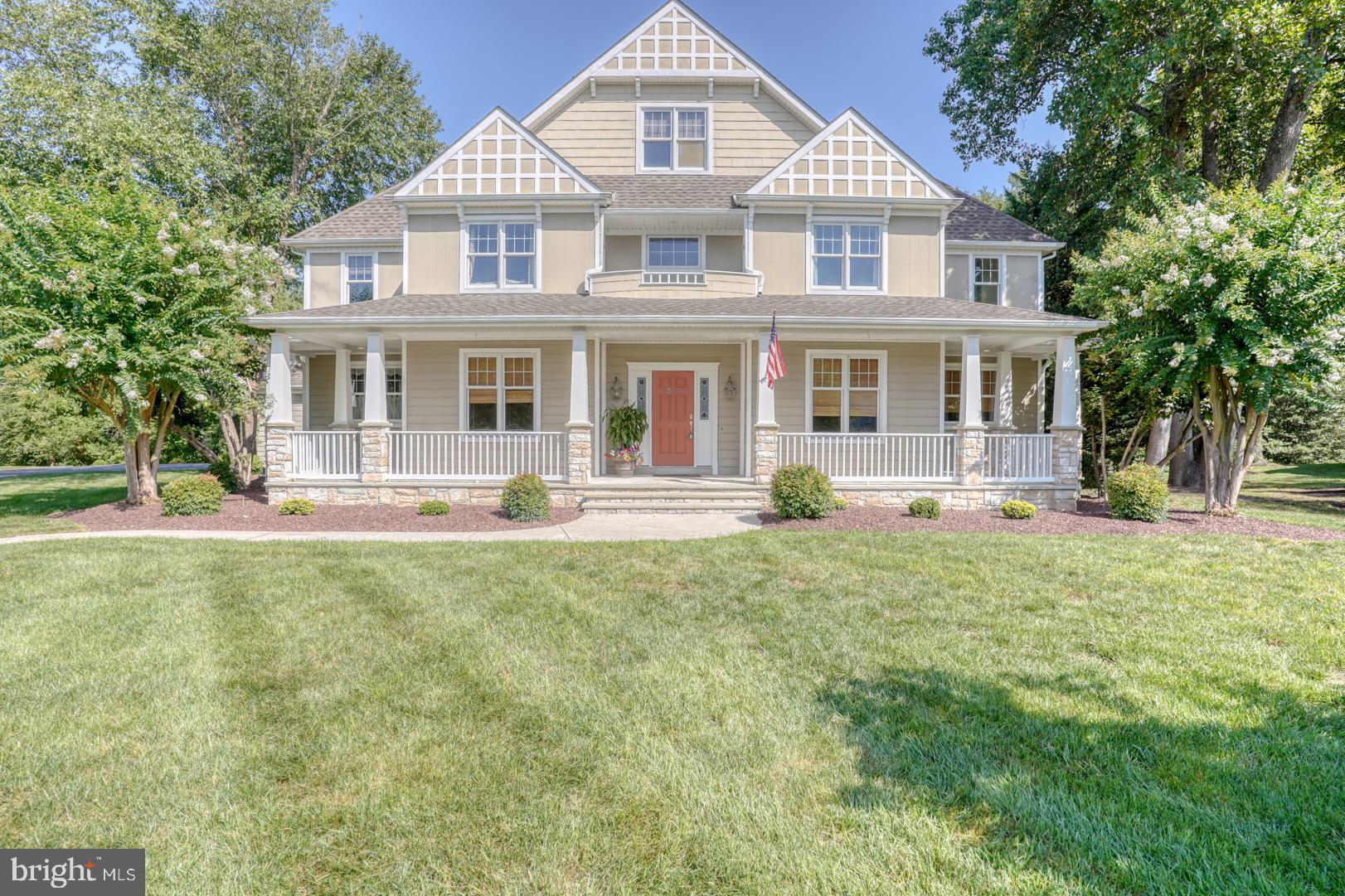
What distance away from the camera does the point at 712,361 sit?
43.9ft

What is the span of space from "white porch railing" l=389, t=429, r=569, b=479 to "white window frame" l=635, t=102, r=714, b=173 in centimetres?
791

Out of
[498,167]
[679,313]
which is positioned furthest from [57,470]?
[679,313]

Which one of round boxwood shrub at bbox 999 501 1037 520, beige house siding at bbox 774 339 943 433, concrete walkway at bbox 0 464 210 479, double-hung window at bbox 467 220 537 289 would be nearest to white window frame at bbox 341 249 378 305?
double-hung window at bbox 467 220 537 289

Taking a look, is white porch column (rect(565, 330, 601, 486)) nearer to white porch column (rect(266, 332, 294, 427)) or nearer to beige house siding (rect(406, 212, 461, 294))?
beige house siding (rect(406, 212, 461, 294))

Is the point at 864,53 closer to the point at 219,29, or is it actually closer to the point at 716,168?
the point at 716,168

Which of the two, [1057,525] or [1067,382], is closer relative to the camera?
[1057,525]

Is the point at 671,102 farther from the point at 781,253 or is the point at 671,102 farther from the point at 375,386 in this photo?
the point at 375,386

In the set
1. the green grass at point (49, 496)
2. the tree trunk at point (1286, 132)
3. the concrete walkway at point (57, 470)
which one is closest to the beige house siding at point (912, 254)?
the tree trunk at point (1286, 132)

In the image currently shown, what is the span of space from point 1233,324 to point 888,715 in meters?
10.6

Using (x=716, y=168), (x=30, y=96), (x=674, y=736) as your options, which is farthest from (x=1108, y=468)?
(x=30, y=96)

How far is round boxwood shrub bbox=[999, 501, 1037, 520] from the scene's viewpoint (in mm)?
10000

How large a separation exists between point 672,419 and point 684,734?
1064 cm

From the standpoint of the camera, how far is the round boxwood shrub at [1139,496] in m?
9.64

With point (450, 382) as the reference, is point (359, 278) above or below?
above
